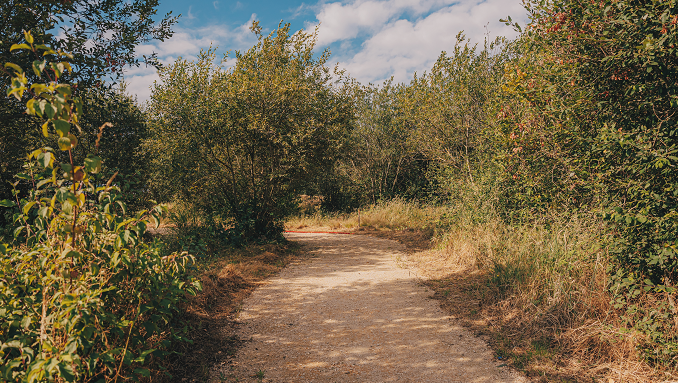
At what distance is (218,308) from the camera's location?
536 centimetres

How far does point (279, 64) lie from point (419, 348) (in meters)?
8.82

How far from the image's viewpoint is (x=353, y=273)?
7.80 m

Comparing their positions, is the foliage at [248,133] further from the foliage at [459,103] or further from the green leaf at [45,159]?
the green leaf at [45,159]

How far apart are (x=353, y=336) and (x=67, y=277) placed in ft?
11.0

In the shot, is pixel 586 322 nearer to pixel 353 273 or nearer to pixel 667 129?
pixel 667 129

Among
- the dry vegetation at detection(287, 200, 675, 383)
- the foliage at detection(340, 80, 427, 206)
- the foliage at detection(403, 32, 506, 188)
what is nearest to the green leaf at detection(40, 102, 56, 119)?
the dry vegetation at detection(287, 200, 675, 383)

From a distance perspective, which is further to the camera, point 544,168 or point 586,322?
point 544,168

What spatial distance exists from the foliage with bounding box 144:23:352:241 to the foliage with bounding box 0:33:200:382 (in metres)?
6.44

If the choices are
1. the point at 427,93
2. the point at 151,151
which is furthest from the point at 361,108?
the point at 151,151

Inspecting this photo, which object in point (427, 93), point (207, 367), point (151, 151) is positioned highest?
point (427, 93)

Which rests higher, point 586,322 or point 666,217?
point 666,217

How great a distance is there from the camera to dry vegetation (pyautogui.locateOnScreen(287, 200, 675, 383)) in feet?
11.6

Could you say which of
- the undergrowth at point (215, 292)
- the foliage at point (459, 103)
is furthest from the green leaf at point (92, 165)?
the foliage at point (459, 103)

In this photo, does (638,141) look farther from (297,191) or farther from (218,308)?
(297,191)
